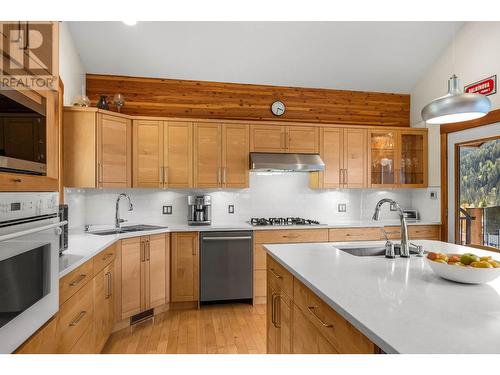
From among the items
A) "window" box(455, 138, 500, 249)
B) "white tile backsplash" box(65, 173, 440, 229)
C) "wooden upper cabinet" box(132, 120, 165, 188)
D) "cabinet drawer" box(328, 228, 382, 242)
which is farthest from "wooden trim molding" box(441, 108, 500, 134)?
"wooden upper cabinet" box(132, 120, 165, 188)

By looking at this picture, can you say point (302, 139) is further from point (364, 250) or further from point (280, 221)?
point (364, 250)

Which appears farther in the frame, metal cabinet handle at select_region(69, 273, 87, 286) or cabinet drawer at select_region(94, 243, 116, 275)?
cabinet drawer at select_region(94, 243, 116, 275)

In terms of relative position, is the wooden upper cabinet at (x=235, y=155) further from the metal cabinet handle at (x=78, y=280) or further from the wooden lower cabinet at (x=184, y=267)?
the metal cabinet handle at (x=78, y=280)

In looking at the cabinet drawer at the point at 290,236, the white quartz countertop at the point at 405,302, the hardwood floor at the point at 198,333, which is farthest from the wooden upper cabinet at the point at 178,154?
the white quartz countertop at the point at 405,302

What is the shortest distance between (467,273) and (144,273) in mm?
2831

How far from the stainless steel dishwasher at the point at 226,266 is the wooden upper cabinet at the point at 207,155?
2.26 feet

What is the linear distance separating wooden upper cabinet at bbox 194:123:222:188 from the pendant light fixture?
2602 mm

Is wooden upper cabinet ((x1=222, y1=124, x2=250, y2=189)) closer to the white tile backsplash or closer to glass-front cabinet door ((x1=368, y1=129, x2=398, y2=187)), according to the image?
the white tile backsplash

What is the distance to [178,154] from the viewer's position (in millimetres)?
3791

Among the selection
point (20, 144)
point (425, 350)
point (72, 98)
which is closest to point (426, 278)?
point (425, 350)

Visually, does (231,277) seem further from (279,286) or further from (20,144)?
(20,144)

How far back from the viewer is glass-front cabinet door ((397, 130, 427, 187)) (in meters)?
4.48

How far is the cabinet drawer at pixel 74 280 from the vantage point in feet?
5.50

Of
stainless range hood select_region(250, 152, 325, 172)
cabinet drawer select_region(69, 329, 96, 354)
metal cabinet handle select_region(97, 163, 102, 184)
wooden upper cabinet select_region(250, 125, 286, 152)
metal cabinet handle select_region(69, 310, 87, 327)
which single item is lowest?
cabinet drawer select_region(69, 329, 96, 354)
